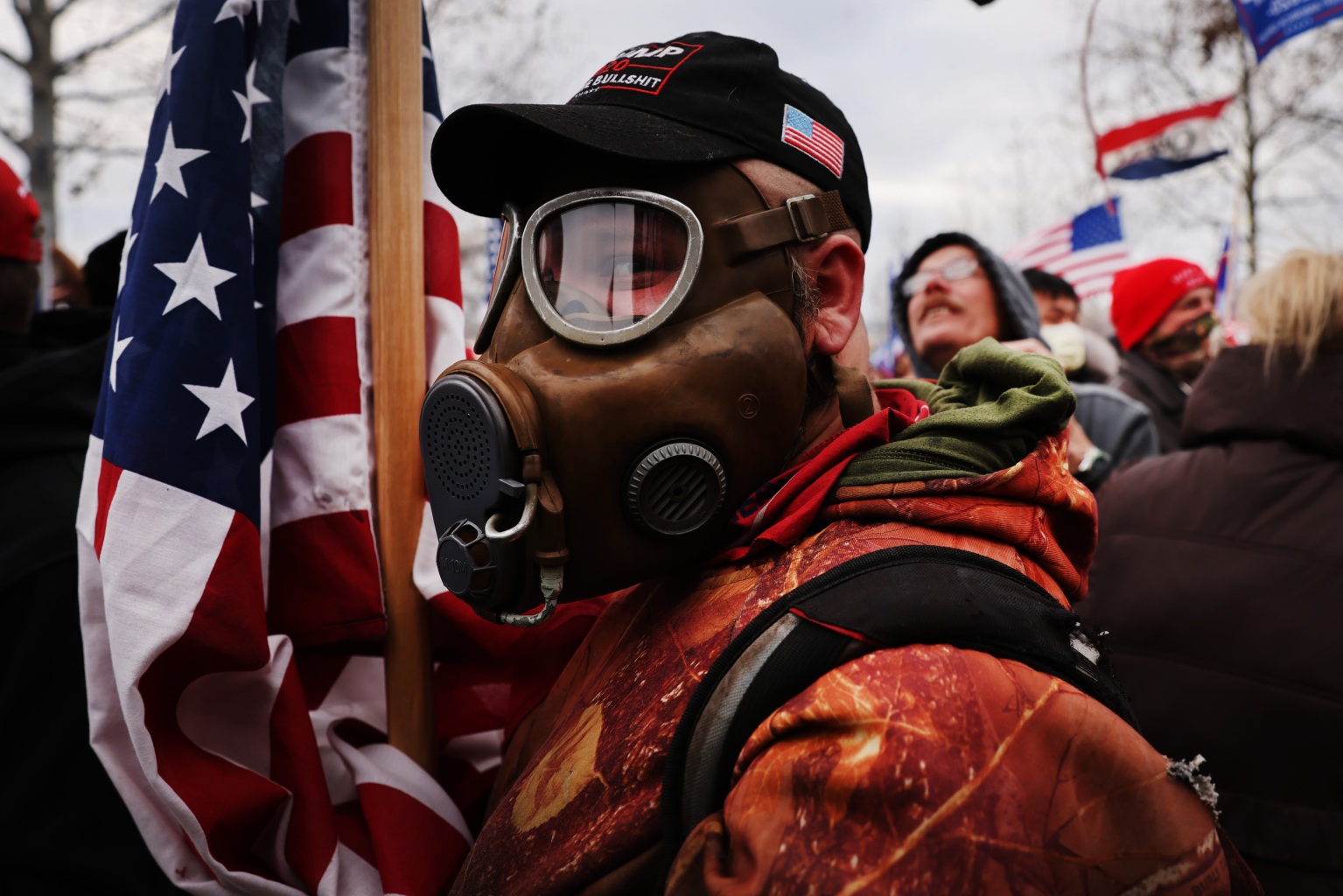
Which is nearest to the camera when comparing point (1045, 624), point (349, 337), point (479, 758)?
point (1045, 624)

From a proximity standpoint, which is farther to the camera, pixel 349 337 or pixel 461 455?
pixel 349 337

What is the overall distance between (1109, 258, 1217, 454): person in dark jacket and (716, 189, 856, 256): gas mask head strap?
16.5 feet

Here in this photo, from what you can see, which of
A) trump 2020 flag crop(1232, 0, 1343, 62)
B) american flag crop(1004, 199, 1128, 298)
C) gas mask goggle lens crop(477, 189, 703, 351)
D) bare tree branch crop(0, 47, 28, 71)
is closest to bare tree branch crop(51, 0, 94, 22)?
bare tree branch crop(0, 47, 28, 71)

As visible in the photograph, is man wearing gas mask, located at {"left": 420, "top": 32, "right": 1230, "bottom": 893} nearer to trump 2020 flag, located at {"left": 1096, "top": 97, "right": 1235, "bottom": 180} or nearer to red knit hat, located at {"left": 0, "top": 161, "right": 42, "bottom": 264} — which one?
red knit hat, located at {"left": 0, "top": 161, "right": 42, "bottom": 264}

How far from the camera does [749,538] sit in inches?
64.0

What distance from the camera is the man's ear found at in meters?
1.73

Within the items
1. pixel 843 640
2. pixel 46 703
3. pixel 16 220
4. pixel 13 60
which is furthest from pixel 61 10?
pixel 843 640

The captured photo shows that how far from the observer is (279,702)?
1931 mm

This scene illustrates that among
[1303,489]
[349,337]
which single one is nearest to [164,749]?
[349,337]

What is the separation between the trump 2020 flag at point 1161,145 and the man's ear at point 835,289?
9.37 metres

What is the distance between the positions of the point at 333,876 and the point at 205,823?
0.25m

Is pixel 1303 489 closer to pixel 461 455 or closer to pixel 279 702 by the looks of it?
pixel 461 455

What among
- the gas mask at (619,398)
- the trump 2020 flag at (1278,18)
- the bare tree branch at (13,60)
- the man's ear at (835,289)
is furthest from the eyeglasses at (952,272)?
the bare tree branch at (13,60)

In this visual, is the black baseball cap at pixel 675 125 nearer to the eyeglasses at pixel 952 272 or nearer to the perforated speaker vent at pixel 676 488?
the perforated speaker vent at pixel 676 488
